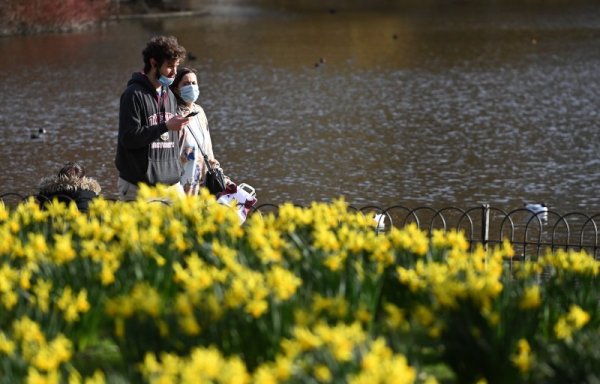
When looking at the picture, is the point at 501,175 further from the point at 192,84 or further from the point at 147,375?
the point at 147,375

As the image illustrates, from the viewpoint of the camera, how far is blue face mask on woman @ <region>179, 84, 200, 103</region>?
328 inches

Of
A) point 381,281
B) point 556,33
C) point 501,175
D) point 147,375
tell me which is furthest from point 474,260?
point 556,33

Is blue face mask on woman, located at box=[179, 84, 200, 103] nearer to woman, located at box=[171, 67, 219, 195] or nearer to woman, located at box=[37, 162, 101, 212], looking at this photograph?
woman, located at box=[171, 67, 219, 195]

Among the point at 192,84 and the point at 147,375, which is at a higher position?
the point at 192,84

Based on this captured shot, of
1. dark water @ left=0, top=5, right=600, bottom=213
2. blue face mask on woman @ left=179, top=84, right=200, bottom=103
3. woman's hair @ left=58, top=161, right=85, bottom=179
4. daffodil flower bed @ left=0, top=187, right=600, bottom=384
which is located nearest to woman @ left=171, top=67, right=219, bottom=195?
blue face mask on woman @ left=179, top=84, right=200, bottom=103

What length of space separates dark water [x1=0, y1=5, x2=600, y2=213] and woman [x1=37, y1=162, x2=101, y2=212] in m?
6.13

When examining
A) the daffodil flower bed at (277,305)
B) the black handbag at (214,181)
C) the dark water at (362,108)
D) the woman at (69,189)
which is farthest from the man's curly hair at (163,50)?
the dark water at (362,108)

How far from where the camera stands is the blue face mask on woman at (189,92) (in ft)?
27.4

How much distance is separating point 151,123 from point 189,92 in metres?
0.41

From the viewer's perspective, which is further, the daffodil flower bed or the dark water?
the dark water

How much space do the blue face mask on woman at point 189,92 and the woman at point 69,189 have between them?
0.91 m

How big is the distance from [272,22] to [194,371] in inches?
1596

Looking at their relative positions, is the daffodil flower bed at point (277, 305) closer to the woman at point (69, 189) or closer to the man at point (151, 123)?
the man at point (151, 123)

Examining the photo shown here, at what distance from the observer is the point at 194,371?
3.74 metres
